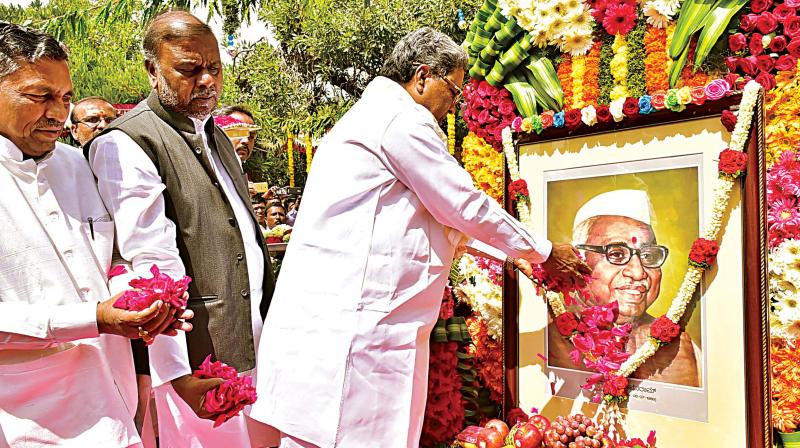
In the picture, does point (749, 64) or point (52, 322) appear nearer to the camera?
point (52, 322)

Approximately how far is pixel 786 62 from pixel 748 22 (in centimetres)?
21

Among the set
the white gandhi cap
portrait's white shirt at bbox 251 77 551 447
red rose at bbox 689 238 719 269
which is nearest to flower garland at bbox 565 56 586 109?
the white gandhi cap

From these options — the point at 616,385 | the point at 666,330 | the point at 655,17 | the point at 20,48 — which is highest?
the point at 655,17

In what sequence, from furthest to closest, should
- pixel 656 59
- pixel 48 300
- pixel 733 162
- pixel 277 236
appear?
pixel 277 236
pixel 656 59
pixel 733 162
pixel 48 300

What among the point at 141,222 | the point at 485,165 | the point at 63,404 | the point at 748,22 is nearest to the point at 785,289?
the point at 748,22

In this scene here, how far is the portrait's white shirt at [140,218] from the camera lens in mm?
1962

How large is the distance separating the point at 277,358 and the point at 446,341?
1.26 m

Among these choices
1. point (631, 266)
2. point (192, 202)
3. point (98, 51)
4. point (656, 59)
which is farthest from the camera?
point (98, 51)

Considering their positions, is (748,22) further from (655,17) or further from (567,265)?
(567,265)

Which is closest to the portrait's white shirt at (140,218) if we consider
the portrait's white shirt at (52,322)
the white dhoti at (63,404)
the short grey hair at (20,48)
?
the portrait's white shirt at (52,322)

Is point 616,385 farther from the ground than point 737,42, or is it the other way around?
point 737,42

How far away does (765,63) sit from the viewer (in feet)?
8.93

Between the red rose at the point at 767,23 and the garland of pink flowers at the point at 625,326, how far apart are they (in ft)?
0.96

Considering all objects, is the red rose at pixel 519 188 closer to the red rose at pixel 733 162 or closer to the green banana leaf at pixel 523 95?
the green banana leaf at pixel 523 95
